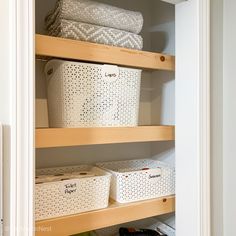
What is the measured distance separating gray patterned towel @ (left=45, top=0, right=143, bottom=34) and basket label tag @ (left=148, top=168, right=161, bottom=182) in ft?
2.26

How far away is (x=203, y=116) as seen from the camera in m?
1.14

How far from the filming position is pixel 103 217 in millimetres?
1053

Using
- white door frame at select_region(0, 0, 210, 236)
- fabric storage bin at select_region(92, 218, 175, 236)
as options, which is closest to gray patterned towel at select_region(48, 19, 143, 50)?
white door frame at select_region(0, 0, 210, 236)

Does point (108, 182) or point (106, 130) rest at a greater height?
point (106, 130)

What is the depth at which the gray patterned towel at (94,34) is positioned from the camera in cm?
103

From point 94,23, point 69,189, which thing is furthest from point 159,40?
point 69,189

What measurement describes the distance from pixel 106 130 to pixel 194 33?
23.5 inches

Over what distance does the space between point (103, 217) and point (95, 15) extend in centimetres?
87

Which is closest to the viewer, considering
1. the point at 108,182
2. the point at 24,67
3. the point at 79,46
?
the point at 24,67

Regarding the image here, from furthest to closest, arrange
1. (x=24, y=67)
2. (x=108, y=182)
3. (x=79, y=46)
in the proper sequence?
1. (x=108, y=182)
2. (x=79, y=46)
3. (x=24, y=67)

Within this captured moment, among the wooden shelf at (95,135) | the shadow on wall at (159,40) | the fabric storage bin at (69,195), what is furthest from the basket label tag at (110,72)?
the shadow on wall at (159,40)

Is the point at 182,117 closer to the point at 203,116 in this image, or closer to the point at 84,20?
the point at 203,116

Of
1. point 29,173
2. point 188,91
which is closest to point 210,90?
point 188,91

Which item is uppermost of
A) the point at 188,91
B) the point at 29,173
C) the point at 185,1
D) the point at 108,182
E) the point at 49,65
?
the point at 185,1
